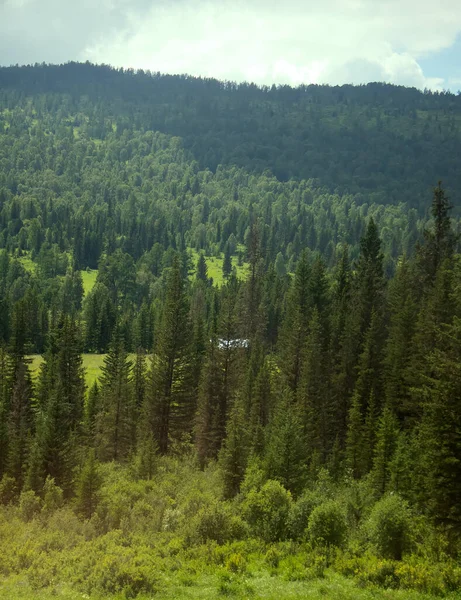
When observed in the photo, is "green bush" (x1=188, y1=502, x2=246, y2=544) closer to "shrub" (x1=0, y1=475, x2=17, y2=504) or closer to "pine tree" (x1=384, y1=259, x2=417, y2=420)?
"shrub" (x1=0, y1=475, x2=17, y2=504)

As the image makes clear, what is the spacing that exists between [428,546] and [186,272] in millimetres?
180205

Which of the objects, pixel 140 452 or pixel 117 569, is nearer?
pixel 117 569

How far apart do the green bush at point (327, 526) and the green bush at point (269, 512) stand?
2.25 meters

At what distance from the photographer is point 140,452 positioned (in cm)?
4178

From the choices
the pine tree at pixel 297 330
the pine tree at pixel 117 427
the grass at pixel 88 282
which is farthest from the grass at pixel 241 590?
the grass at pixel 88 282

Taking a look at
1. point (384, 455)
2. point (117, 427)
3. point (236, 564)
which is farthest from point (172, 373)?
point (236, 564)

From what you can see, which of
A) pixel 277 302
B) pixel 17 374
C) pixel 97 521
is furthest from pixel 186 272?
pixel 97 521

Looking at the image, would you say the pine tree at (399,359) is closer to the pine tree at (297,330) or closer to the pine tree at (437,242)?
the pine tree at (437,242)

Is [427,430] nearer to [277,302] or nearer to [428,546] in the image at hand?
Answer: [428,546]

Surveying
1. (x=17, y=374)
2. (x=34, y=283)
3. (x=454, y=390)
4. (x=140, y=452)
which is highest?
(x=34, y=283)

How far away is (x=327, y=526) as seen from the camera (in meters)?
21.8

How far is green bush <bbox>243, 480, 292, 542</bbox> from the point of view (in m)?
23.8

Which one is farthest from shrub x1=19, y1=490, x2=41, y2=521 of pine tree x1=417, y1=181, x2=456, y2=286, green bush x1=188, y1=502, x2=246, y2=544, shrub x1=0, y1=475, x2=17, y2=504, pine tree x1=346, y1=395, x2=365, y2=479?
pine tree x1=417, y1=181, x2=456, y2=286

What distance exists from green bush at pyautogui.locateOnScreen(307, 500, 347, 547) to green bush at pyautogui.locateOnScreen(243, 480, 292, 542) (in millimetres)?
2246
